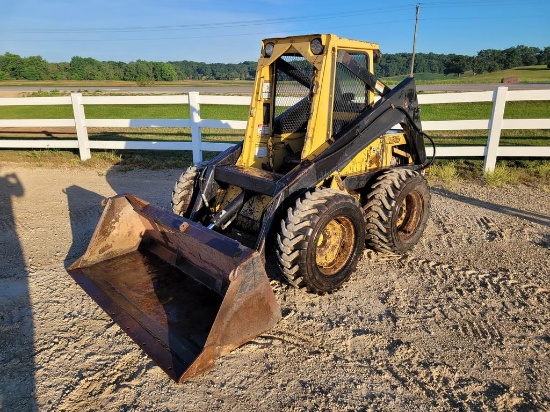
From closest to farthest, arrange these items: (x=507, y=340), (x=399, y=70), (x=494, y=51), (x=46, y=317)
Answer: (x=507, y=340), (x=46, y=317), (x=399, y=70), (x=494, y=51)

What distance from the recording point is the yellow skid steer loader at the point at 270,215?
3453mm

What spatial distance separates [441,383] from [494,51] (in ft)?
326

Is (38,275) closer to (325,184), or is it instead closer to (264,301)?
(264,301)

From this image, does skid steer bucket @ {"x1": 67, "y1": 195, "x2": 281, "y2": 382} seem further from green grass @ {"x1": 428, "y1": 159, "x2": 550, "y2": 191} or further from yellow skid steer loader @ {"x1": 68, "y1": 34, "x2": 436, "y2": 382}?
green grass @ {"x1": 428, "y1": 159, "x2": 550, "y2": 191}

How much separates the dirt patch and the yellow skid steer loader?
0.70 ft

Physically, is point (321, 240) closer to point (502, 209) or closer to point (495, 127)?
point (502, 209)

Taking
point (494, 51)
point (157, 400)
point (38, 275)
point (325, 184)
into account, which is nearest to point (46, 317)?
point (38, 275)

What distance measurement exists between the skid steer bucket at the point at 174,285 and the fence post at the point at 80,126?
6.51 meters

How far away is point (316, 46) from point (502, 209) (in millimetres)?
4393

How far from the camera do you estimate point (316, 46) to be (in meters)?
4.35

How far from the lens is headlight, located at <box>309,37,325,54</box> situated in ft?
14.1

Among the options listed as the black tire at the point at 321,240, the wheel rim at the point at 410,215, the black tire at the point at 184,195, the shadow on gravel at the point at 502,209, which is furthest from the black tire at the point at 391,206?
the shadow on gravel at the point at 502,209

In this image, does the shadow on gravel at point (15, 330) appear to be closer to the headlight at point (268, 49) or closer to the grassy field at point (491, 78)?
the headlight at point (268, 49)

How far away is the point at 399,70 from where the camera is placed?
63.4 meters
